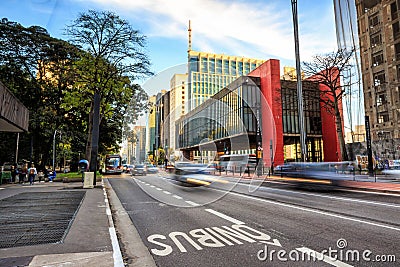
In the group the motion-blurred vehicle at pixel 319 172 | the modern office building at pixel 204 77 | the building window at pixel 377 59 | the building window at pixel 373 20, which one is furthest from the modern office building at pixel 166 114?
the building window at pixel 373 20

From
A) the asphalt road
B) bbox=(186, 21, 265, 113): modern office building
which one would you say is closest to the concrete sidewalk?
the asphalt road

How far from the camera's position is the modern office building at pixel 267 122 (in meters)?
7.86

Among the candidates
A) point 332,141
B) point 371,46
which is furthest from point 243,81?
point 371,46

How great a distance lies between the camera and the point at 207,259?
4.64m

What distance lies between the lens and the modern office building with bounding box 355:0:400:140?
1815 inches

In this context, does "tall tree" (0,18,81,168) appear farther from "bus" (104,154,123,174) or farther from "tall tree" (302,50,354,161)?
"tall tree" (302,50,354,161)

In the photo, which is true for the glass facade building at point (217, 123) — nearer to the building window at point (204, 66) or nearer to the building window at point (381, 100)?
the building window at point (204, 66)

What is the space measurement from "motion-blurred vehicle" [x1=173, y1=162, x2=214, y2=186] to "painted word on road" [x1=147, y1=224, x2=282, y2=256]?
19.3 feet

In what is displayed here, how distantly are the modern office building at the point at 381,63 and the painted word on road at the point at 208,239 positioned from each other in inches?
1866

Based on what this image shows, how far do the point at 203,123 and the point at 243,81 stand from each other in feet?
11.1

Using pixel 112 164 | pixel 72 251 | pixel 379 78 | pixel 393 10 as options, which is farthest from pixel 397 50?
pixel 72 251

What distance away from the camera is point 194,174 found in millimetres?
13875

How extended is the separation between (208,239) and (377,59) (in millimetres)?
55908

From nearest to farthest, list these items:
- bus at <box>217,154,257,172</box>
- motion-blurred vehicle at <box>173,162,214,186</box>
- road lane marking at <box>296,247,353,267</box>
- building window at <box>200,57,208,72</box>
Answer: road lane marking at <box>296,247,353,267</box> → building window at <box>200,57,208,72</box> → motion-blurred vehicle at <box>173,162,214,186</box> → bus at <box>217,154,257,172</box>
